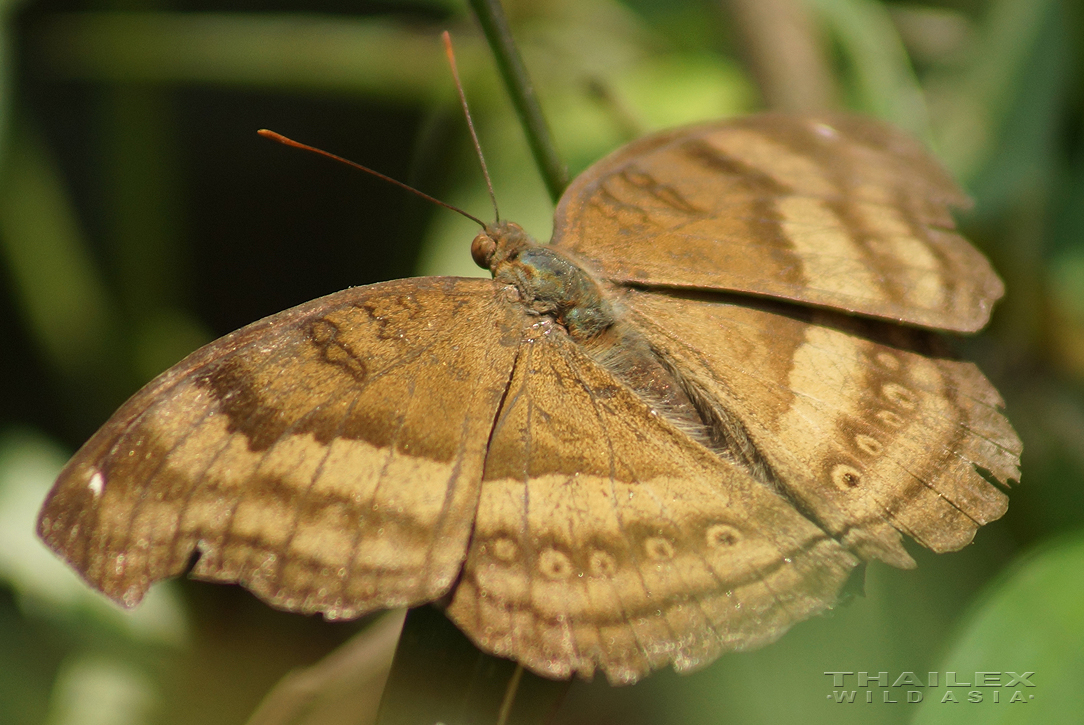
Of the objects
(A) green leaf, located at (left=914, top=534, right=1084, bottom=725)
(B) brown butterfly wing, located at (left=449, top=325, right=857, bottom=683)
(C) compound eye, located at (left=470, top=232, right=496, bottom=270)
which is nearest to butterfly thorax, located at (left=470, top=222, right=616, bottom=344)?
(C) compound eye, located at (left=470, top=232, right=496, bottom=270)

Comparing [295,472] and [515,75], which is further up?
[515,75]

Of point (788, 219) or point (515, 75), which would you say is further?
point (788, 219)

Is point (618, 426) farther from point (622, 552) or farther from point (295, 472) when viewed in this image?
point (295, 472)

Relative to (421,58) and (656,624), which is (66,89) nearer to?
(421,58)

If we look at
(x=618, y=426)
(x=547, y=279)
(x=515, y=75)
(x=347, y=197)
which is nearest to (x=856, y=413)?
(x=618, y=426)

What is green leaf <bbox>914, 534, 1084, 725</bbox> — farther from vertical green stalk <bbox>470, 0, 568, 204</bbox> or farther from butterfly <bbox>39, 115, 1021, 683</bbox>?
vertical green stalk <bbox>470, 0, 568, 204</bbox>
